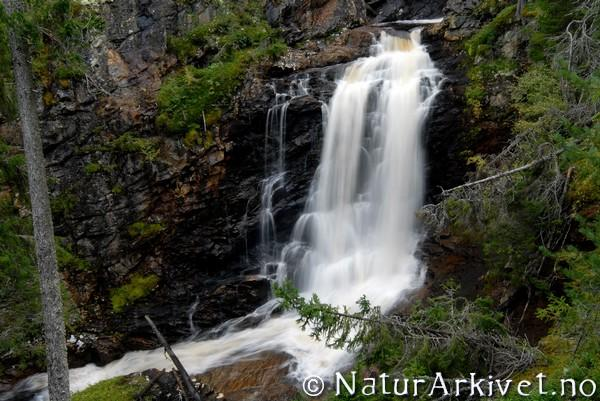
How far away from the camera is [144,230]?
1463 centimetres

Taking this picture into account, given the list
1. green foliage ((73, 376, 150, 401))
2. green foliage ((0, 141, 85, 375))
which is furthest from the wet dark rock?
green foliage ((73, 376, 150, 401))

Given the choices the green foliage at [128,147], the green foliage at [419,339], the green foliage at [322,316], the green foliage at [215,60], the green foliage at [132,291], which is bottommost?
the green foliage at [132,291]

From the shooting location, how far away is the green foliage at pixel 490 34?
1377 centimetres

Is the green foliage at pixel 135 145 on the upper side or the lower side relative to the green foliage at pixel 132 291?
upper

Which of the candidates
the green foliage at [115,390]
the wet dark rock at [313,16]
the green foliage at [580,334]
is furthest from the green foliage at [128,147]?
the green foliage at [580,334]

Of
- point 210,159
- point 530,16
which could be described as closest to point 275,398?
point 210,159

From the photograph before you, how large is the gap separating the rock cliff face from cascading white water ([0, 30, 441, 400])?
21.7 inches

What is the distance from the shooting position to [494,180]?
720 centimetres

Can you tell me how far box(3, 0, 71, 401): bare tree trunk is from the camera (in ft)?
25.0

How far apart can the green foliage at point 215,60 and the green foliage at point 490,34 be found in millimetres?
6365

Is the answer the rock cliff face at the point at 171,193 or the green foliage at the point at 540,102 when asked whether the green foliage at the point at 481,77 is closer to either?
the rock cliff face at the point at 171,193

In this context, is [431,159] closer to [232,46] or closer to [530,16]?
[530,16]

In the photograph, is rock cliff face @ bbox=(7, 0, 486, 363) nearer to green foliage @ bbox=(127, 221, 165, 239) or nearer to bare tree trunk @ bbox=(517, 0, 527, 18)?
green foliage @ bbox=(127, 221, 165, 239)

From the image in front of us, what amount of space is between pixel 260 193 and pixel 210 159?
6.14 ft
